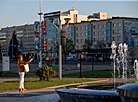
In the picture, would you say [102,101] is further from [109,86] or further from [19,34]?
[19,34]

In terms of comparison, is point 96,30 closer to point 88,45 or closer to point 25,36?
point 88,45

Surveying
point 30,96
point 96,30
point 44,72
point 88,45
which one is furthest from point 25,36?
point 30,96

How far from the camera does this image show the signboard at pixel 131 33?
85.6m

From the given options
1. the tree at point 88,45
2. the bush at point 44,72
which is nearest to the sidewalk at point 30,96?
the bush at point 44,72

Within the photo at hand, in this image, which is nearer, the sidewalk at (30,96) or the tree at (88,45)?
the sidewalk at (30,96)

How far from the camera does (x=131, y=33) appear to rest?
86.4 m

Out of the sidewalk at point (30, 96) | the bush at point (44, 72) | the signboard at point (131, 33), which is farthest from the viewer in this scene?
the signboard at point (131, 33)

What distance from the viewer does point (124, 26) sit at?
281ft

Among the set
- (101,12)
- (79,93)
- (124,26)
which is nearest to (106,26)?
(124,26)

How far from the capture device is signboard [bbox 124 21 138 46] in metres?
85.6

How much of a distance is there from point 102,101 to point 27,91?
24.7 feet

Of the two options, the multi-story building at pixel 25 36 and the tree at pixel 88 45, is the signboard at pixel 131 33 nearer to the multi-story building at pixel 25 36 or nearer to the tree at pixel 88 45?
the tree at pixel 88 45

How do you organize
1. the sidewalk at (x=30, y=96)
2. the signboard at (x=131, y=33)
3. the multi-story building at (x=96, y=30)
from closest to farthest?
the sidewalk at (x=30, y=96)
the signboard at (x=131, y=33)
the multi-story building at (x=96, y=30)

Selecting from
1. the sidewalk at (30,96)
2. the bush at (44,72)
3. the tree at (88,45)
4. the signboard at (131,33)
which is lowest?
the sidewalk at (30,96)
